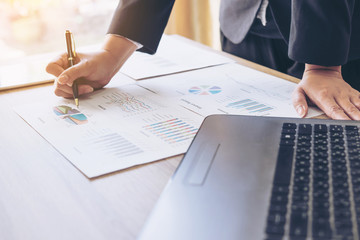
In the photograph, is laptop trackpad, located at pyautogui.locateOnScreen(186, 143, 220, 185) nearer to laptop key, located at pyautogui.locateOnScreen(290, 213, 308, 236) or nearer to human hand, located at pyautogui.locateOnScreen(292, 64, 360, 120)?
laptop key, located at pyautogui.locateOnScreen(290, 213, 308, 236)

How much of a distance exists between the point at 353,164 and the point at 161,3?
82 cm

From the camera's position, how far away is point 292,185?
1.84 feet

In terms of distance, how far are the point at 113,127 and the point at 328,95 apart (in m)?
0.43

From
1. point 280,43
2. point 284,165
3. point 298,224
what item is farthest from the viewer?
point 280,43

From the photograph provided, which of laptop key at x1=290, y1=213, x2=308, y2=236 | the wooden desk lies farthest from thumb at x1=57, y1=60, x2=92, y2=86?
laptop key at x1=290, y1=213, x2=308, y2=236

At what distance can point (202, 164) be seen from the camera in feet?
2.13

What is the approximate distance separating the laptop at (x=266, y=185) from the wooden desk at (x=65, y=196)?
5 cm

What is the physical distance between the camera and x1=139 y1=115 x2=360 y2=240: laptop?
48 centimetres

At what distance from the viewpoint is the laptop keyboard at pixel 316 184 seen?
0.47m

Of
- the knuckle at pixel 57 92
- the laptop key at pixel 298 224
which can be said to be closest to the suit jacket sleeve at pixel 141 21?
the knuckle at pixel 57 92

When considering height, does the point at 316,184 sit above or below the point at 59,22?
A: above

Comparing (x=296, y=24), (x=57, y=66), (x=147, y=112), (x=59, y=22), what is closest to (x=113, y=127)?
(x=147, y=112)

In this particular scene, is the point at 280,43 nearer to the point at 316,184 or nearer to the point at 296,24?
the point at 296,24

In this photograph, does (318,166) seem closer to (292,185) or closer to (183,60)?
(292,185)
